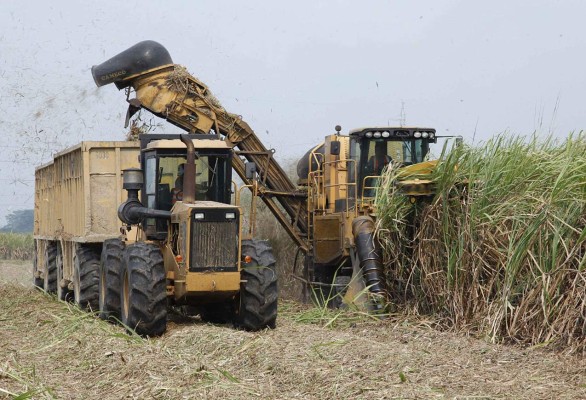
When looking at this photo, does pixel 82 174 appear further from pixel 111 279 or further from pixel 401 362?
pixel 401 362

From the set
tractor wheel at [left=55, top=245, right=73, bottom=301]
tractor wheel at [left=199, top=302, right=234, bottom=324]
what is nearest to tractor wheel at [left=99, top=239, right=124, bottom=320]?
tractor wheel at [left=199, top=302, right=234, bottom=324]

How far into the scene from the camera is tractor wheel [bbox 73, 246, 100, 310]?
14.5 metres

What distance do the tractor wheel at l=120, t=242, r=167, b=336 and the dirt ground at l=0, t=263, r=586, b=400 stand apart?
0.97 feet

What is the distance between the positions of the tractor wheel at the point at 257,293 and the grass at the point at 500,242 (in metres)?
1.92

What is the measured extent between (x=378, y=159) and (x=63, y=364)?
7.44 metres

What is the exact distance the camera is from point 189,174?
11758mm

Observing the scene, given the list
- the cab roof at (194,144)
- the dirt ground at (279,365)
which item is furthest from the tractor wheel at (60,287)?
the cab roof at (194,144)

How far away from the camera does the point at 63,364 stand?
9242 millimetres

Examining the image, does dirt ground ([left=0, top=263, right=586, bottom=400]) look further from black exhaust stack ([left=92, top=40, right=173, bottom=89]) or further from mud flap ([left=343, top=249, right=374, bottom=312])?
black exhaust stack ([left=92, top=40, right=173, bottom=89])

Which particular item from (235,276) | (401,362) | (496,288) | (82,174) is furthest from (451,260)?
(82,174)

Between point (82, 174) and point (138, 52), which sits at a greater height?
point (138, 52)

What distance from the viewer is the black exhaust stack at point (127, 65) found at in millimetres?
16188

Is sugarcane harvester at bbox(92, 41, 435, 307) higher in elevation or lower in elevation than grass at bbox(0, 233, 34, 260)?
higher

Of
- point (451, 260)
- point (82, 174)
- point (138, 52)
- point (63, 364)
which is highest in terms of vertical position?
point (138, 52)
